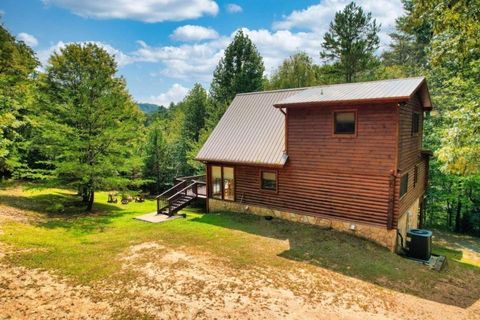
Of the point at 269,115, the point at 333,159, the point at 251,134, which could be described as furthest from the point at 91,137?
the point at 333,159

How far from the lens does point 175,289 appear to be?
8.59 m

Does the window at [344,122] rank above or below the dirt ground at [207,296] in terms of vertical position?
above

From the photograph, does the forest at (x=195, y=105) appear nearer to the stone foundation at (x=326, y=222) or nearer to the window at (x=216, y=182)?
the stone foundation at (x=326, y=222)

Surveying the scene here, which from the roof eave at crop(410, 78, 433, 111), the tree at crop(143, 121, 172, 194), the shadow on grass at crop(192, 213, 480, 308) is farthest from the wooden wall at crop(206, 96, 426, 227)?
the tree at crop(143, 121, 172, 194)

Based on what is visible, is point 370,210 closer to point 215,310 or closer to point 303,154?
point 303,154

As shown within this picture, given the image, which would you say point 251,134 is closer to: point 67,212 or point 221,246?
point 221,246

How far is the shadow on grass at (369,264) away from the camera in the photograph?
32.0 ft

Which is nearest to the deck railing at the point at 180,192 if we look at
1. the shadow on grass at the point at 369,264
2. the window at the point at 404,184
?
the shadow on grass at the point at 369,264

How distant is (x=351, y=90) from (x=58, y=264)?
13.4 metres

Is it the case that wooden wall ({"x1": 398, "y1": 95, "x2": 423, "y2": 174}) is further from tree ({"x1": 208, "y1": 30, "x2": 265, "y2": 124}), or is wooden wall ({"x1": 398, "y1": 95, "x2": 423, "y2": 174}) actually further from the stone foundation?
tree ({"x1": 208, "y1": 30, "x2": 265, "y2": 124})

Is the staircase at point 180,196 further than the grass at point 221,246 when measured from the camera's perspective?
Yes

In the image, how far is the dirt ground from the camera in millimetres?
7422

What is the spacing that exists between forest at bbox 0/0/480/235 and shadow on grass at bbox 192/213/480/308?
398 centimetres

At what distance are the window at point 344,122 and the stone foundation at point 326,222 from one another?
13.0ft
